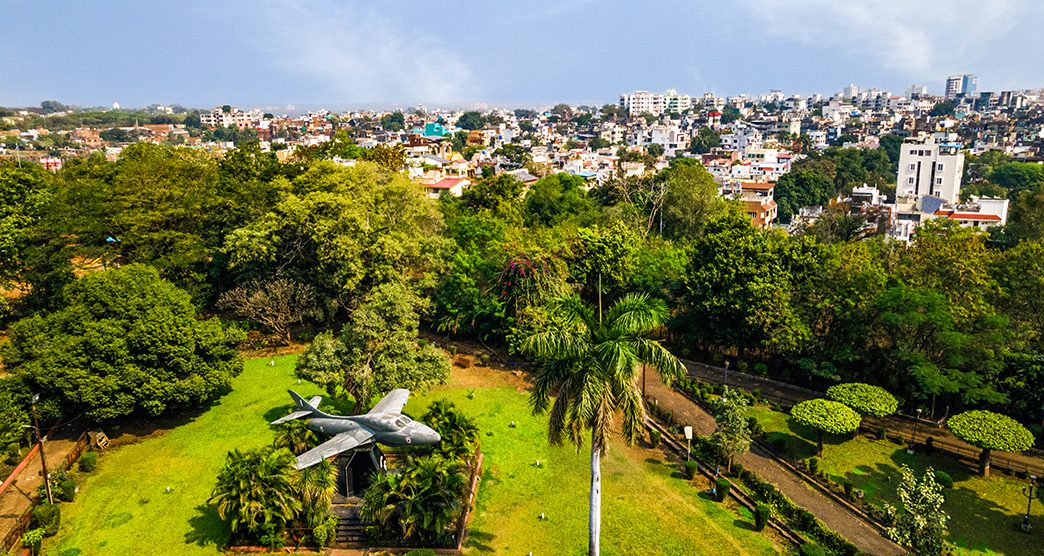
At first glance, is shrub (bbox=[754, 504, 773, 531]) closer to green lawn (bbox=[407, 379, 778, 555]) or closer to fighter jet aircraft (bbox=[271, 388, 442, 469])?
green lawn (bbox=[407, 379, 778, 555])

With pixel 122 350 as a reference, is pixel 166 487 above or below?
below

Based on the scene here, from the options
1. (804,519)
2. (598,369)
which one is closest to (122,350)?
(598,369)

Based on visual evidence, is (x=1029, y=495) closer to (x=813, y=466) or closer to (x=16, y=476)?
(x=813, y=466)

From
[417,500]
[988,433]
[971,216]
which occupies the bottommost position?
[417,500]

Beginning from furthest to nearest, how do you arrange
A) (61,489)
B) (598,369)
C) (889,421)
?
1. (889,421)
2. (61,489)
3. (598,369)

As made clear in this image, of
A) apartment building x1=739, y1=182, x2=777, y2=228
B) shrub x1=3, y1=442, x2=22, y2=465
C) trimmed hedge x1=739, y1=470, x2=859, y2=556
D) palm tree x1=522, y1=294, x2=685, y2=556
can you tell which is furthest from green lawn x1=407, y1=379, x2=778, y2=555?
apartment building x1=739, y1=182, x2=777, y2=228

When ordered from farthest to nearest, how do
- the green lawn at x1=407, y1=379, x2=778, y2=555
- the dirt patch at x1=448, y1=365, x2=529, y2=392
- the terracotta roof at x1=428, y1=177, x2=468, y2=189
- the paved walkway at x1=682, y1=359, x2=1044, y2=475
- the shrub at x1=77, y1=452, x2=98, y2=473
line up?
the terracotta roof at x1=428, y1=177, x2=468, y2=189
the dirt patch at x1=448, y1=365, x2=529, y2=392
the paved walkway at x1=682, y1=359, x2=1044, y2=475
the shrub at x1=77, y1=452, x2=98, y2=473
the green lawn at x1=407, y1=379, x2=778, y2=555
